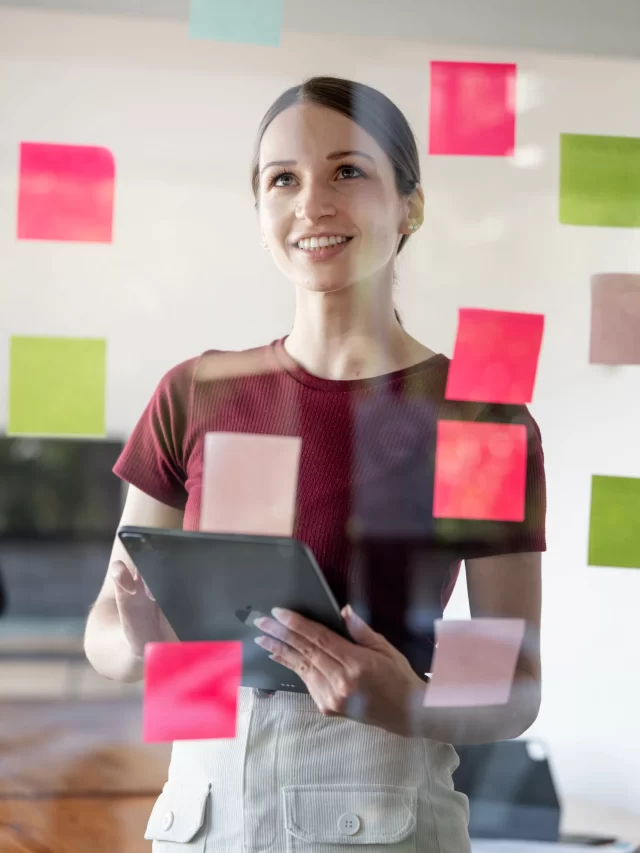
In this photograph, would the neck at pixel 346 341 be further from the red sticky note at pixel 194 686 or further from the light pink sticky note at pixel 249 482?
the red sticky note at pixel 194 686

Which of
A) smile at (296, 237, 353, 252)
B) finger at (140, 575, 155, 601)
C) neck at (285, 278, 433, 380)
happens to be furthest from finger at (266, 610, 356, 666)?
smile at (296, 237, 353, 252)

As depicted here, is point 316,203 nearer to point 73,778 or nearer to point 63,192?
point 63,192

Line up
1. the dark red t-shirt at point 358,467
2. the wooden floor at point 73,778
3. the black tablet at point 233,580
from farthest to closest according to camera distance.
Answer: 1. the wooden floor at point 73,778
2. the dark red t-shirt at point 358,467
3. the black tablet at point 233,580

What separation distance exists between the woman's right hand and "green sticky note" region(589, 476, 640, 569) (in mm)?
465

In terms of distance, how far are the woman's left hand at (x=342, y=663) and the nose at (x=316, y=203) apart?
376 millimetres

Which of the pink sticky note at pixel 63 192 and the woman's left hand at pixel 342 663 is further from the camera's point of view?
the pink sticky note at pixel 63 192

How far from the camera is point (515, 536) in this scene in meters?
0.80

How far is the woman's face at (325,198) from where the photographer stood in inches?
31.0

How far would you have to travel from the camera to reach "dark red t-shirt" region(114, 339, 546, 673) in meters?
0.76

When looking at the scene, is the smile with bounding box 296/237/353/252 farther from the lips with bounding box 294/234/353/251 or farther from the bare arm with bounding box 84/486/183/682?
the bare arm with bounding box 84/486/183/682

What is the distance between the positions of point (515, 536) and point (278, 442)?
25 cm

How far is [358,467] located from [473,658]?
0.22m

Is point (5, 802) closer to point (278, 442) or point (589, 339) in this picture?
point (278, 442)

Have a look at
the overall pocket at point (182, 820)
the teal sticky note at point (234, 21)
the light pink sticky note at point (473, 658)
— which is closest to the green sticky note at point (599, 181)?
the teal sticky note at point (234, 21)
